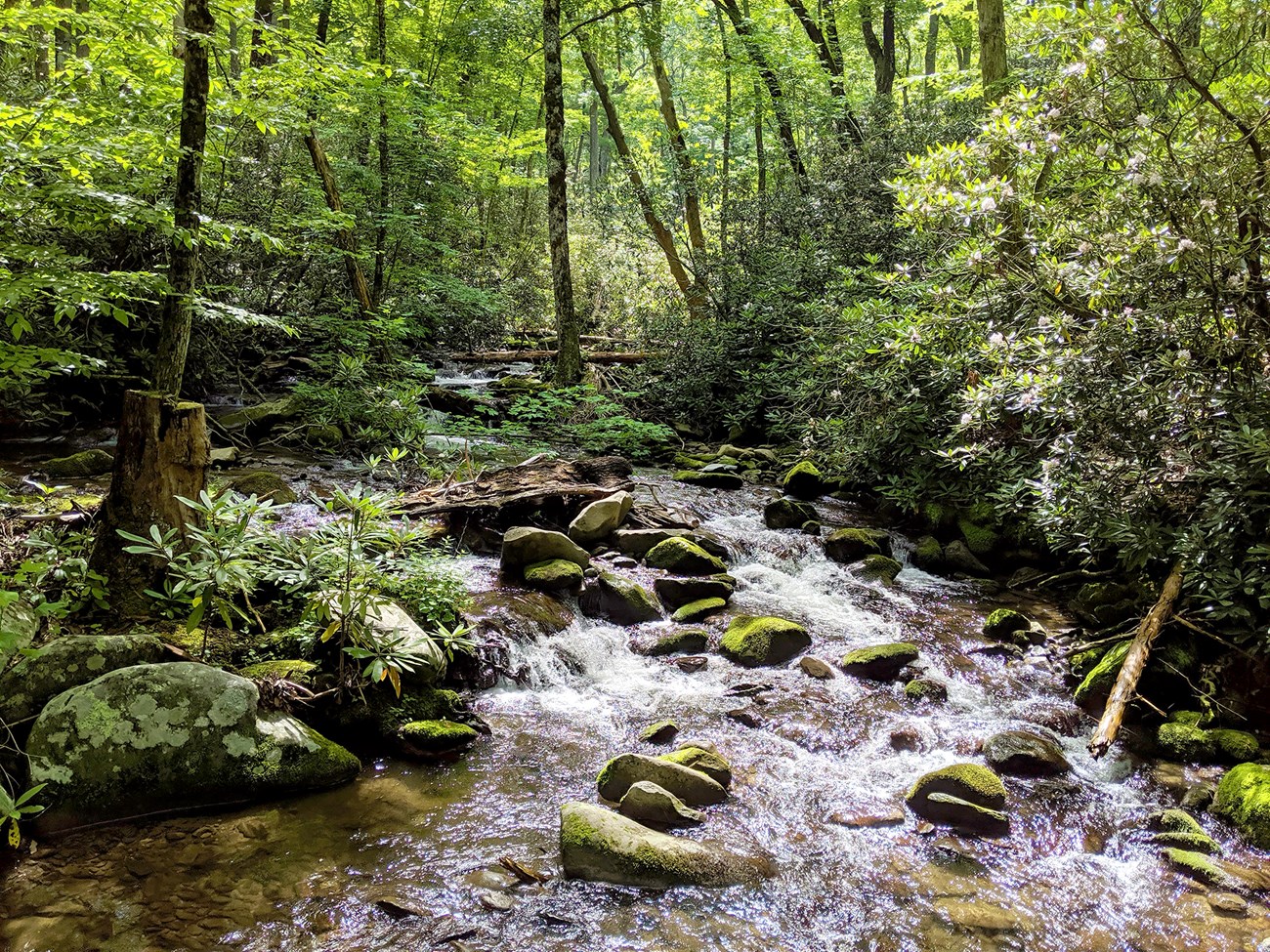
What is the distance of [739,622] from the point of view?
6609mm

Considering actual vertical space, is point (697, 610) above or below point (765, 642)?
above

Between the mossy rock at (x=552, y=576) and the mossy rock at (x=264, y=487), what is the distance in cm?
286

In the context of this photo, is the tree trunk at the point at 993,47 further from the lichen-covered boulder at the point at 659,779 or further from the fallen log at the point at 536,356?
the lichen-covered boulder at the point at 659,779

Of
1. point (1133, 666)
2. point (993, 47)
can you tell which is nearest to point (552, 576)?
point (1133, 666)

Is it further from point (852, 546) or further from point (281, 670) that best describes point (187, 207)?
point (852, 546)

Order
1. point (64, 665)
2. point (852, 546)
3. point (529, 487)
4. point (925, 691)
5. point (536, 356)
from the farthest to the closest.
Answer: point (536, 356) → point (852, 546) → point (529, 487) → point (925, 691) → point (64, 665)

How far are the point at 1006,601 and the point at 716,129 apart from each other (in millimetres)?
15506

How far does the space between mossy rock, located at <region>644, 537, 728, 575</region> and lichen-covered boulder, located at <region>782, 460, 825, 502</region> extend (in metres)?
3.34

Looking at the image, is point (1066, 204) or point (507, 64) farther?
point (507, 64)

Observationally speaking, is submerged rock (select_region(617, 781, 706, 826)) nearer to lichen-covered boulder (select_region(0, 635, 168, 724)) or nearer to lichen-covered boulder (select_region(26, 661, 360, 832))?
lichen-covered boulder (select_region(26, 661, 360, 832))

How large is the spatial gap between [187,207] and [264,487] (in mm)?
3946

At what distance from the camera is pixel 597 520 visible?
8.15m

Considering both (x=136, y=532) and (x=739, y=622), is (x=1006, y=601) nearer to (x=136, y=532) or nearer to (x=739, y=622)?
(x=739, y=622)

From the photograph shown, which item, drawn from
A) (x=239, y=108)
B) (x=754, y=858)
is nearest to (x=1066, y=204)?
(x=754, y=858)
